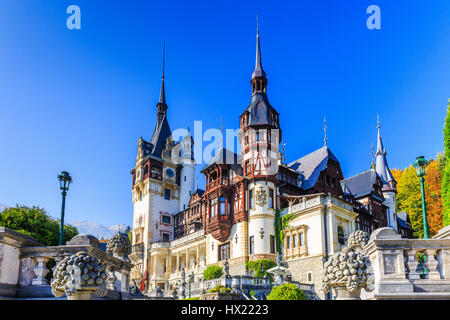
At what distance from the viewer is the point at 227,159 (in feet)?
159

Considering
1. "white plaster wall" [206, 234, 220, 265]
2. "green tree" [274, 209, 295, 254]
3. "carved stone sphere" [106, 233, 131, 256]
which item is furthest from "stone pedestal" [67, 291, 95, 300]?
"white plaster wall" [206, 234, 220, 265]

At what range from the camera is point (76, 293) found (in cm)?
775

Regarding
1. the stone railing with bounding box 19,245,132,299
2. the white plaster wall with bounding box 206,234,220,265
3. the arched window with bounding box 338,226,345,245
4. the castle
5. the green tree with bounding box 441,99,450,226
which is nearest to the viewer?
the stone railing with bounding box 19,245,132,299

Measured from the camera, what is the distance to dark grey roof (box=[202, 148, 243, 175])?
47.8 metres

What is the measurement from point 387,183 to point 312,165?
52.7ft

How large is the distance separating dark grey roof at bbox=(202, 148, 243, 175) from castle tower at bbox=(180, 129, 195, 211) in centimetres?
1712

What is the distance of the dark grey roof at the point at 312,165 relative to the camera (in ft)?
154

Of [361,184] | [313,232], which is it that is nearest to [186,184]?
[361,184]

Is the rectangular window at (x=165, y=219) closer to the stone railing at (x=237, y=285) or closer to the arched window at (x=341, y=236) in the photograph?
the arched window at (x=341, y=236)

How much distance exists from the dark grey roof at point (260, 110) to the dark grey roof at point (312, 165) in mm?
7388

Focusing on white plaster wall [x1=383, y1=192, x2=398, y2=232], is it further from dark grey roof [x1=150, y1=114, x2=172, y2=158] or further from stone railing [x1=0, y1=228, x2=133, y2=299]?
stone railing [x1=0, y1=228, x2=133, y2=299]
